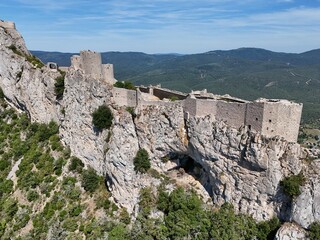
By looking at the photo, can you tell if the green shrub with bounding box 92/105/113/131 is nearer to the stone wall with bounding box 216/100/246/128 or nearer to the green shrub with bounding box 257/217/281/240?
the stone wall with bounding box 216/100/246/128

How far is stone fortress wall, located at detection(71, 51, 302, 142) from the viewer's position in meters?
26.9

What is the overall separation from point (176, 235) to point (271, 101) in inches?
652

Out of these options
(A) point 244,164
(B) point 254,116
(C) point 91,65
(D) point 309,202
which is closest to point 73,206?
(C) point 91,65

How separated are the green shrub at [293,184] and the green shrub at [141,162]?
1502 centimetres

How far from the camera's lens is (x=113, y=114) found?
1428 inches

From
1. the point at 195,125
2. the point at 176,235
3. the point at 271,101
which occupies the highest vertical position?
the point at 271,101

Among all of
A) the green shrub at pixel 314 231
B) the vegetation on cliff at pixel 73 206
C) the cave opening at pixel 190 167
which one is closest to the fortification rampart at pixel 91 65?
the vegetation on cliff at pixel 73 206

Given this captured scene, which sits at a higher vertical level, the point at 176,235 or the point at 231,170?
the point at 231,170

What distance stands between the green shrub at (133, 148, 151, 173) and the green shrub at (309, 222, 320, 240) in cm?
1763

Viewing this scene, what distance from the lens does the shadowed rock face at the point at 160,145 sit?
90.3ft

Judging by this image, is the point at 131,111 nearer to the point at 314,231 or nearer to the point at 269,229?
the point at 269,229

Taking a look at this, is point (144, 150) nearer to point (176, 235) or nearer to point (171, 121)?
point (171, 121)

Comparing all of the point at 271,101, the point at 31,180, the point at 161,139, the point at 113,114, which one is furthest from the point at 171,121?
the point at 31,180

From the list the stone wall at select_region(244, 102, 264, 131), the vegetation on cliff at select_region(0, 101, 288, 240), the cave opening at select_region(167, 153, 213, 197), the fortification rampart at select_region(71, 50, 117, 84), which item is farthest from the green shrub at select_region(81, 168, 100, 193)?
the stone wall at select_region(244, 102, 264, 131)
